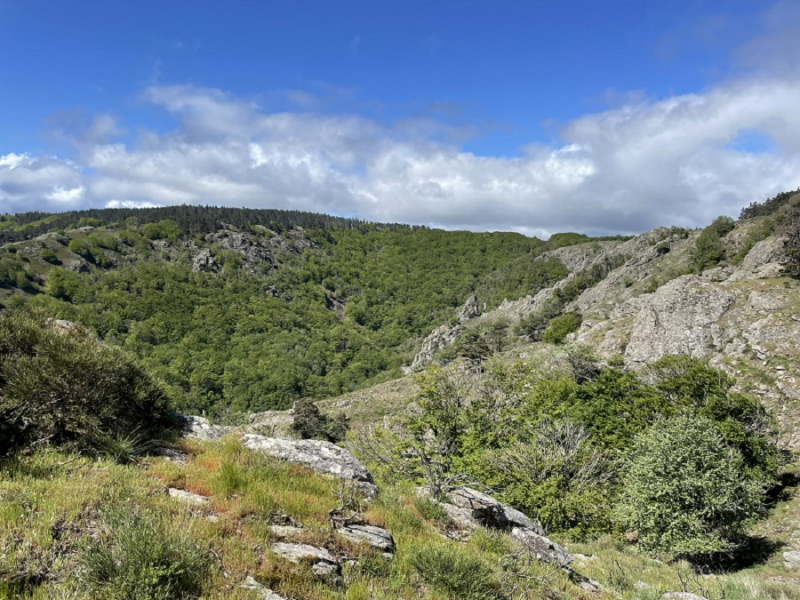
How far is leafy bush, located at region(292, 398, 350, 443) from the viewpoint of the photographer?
5800 cm

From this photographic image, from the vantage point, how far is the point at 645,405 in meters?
31.1

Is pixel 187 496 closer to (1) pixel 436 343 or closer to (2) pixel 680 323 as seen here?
(2) pixel 680 323

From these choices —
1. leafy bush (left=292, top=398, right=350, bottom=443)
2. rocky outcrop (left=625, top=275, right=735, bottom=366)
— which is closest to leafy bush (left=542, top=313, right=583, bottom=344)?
rocky outcrop (left=625, top=275, right=735, bottom=366)

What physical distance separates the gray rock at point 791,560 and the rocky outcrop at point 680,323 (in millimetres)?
28557

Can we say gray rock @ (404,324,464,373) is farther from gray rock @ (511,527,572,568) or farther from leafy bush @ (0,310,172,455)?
leafy bush @ (0,310,172,455)

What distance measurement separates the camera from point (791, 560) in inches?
709

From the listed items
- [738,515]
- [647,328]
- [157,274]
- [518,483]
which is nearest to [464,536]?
[518,483]

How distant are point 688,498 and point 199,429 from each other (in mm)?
21829

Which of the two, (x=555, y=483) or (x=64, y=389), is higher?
(x=64, y=389)

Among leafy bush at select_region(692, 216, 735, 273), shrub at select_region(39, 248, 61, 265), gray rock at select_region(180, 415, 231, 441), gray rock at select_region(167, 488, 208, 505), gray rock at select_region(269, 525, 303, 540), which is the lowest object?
gray rock at select_region(180, 415, 231, 441)

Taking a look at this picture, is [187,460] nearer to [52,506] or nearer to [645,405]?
[52,506]

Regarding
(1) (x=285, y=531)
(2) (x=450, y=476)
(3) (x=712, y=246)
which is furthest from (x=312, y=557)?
(3) (x=712, y=246)

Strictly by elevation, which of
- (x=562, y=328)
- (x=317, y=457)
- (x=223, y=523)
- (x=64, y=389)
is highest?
(x=64, y=389)

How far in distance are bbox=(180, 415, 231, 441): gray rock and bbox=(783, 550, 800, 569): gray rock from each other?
2405 cm
